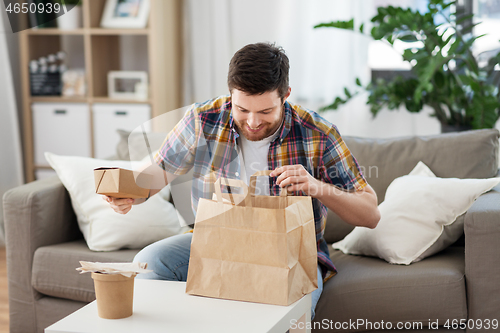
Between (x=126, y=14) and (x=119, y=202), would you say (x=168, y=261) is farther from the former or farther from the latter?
(x=126, y=14)

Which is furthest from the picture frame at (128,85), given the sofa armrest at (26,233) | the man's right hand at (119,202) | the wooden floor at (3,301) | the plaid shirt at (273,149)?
the man's right hand at (119,202)

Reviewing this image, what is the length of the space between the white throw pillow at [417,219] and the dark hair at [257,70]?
2.13 feet

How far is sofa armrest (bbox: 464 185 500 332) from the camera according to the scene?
1.38 meters

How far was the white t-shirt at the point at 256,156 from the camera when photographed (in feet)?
4.37

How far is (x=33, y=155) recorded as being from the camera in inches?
121

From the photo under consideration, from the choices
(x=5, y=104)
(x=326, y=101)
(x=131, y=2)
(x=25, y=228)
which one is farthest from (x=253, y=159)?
(x=5, y=104)

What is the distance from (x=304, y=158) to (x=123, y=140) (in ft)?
3.25

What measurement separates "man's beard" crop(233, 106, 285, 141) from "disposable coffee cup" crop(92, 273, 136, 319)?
20.4 inches

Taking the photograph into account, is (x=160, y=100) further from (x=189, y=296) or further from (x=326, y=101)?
(x=189, y=296)

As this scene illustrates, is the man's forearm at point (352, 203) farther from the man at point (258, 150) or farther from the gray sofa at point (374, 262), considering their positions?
the gray sofa at point (374, 262)

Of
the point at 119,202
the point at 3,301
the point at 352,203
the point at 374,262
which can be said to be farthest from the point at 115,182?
the point at 3,301

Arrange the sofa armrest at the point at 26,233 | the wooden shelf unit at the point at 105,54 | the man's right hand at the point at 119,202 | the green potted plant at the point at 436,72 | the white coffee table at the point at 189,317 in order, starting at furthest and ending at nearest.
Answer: the wooden shelf unit at the point at 105,54, the green potted plant at the point at 436,72, the sofa armrest at the point at 26,233, the man's right hand at the point at 119,202, the white coffee table at the point at 189,317

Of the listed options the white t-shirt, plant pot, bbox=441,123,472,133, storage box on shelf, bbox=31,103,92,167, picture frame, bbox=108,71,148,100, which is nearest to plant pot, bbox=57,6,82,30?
picture frame, bbox=108,71,148,100

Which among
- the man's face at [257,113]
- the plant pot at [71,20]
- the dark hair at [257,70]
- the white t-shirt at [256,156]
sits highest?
the plant pot at [71,20]
